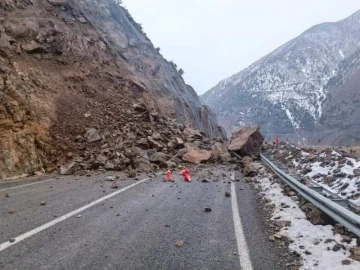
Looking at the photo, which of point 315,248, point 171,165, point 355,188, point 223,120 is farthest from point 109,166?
point 223,120

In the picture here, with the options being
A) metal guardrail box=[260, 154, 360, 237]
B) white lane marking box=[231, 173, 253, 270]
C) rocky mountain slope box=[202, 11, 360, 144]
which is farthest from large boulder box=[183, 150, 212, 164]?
rocky mountain slope box=[202, 11, 360, 144]

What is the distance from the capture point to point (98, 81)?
20578mm

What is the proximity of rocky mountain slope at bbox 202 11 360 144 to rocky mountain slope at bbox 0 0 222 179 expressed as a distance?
A: 339ft

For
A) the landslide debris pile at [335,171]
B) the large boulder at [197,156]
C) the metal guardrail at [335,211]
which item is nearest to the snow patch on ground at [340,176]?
the landslide debris pile at [335,171]

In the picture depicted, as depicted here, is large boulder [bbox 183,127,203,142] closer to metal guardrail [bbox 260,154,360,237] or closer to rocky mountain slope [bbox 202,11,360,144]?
metal guardrail [bbox 260,154,360,237]

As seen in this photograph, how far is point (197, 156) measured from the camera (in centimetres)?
1606

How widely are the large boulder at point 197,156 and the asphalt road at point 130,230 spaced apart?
644cm

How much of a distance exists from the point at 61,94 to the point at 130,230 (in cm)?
1340

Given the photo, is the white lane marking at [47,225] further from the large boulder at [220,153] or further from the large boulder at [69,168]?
the large boulder at [220,153]

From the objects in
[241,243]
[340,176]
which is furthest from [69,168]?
[241,243]

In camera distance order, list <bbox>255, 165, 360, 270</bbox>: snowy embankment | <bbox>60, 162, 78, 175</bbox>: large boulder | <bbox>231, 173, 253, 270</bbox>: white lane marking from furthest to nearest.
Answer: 1. <bbox>60, 162, 78, 175</bbox>: large boulder
2. <bbox>231, 173, 253, 270</bbox>: white lane marking
3. <bbox>255, 165, 360, 270</bbox>: snowy embankment

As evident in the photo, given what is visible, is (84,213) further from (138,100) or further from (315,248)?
(138,100)

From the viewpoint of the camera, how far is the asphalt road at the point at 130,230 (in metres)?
4.22

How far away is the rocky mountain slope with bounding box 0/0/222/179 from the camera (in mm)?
13281
